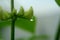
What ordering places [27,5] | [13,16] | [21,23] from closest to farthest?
1. [13,16]
2. [21,23]
3. [27,5]

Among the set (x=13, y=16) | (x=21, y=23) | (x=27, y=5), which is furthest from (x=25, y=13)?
(x=27, y=5)

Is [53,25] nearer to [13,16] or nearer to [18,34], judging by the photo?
[18,34]

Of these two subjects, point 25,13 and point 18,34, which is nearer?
point 25,13

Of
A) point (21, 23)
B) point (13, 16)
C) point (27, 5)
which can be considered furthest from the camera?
point (27, 5)

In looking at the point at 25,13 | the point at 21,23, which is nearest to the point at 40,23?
the point at 21,23

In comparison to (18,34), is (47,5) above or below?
above

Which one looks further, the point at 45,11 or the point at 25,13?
the point at 45,11

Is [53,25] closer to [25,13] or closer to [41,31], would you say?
[41,31]

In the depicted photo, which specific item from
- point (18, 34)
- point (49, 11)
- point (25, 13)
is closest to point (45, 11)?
point (49, 11)
